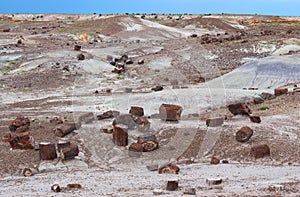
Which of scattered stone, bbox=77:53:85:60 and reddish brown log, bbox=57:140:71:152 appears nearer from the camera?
reddish brown log, bbox=57:140:71:152

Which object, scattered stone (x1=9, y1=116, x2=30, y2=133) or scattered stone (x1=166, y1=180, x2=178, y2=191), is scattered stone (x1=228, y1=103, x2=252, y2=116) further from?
scattered stone (x1=166, y1=180, x2=178, y2=191)

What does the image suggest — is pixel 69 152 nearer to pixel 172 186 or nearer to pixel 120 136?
pixel 120 136

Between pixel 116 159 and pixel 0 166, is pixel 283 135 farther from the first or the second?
pixel 0 166

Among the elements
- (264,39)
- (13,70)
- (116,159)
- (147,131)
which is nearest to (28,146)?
(116,159)

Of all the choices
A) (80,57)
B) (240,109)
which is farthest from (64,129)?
(80,57)

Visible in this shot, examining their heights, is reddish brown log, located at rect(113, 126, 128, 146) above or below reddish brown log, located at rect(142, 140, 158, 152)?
above

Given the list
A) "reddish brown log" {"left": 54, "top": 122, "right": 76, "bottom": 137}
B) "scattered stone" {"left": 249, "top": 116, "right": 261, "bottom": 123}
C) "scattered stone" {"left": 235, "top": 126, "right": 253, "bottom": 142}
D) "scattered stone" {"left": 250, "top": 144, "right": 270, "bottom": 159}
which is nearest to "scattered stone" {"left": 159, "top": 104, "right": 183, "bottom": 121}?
"scattered stone" {"left": 249, "top": 116, "right": 261, "bottom": 123}

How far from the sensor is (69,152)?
9.46 metres

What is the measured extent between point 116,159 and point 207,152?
5.30 ft

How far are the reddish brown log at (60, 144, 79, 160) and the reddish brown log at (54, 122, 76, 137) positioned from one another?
1.35 meters

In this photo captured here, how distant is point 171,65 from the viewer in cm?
2359

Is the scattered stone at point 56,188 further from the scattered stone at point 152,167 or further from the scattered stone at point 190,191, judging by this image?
the scattered stone at point 152,167

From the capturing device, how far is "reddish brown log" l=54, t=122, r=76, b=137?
35.8 ft

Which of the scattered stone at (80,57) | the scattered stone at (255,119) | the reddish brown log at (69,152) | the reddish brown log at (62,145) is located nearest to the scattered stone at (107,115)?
the reddish brown log at (62,145)
